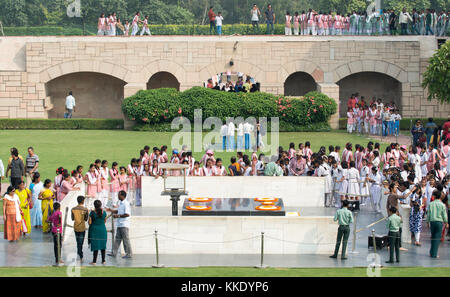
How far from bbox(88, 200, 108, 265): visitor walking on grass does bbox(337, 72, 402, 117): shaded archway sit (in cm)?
2364

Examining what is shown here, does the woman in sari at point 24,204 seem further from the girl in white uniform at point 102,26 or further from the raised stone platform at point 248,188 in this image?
the girl in white uniform at point 102,26

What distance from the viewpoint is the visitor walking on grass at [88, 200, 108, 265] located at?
45.1 feet

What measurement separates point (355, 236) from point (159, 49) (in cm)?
2041

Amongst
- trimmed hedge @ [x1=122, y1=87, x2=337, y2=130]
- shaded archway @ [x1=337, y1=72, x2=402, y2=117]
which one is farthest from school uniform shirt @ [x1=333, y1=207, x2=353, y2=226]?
shaded archway @ [x1=337, y1=72, x2=402, y2=117]

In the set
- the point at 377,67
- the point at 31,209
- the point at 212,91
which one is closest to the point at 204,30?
the point at 212,91

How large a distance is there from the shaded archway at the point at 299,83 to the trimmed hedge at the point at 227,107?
17.5ft

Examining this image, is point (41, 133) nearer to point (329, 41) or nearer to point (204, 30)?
point (204, 30)

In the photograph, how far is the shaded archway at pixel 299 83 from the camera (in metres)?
35.9

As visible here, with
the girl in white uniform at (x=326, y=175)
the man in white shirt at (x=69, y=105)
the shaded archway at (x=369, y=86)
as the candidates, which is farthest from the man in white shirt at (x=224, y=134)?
the shaded archway at (x=369, y=86)

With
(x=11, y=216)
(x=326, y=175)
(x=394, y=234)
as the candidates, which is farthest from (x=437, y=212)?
(x=11, y=216)

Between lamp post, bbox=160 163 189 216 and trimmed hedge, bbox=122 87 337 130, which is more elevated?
trimmed hedge, bbox=122 87 337 130

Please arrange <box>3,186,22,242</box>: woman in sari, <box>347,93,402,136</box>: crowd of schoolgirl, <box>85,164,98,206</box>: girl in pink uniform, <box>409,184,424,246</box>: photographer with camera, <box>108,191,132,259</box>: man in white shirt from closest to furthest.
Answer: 1. <box>108,191,132,259</box>: man in white shirt
2. <box>409,184,424,246</box>: photographer with camera
3. <box>3,186,22,242</box>: woman in sari
4. <box>85,164,98,206</box>: girl in pink uniform
5. <box>347,93,402,136</box>: crowd of schoolgirl

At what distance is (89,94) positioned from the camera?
36.3m

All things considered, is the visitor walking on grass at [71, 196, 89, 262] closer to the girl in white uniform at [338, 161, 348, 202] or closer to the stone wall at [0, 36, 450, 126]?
the girl in white uniform at [338, 161, 348, 202]
